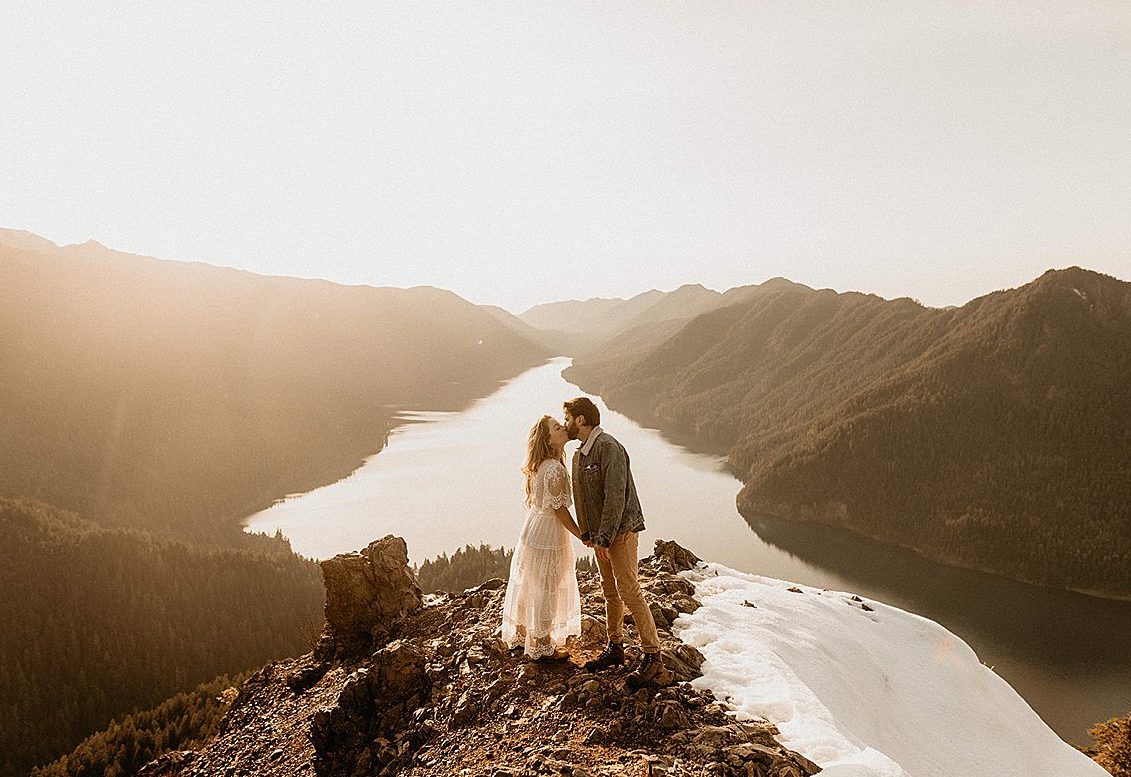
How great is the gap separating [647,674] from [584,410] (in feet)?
11.6

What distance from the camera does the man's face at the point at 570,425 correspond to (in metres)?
8.84

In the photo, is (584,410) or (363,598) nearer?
(584,410)

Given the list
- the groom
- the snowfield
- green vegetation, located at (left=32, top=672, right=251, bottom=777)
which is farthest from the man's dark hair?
green vegetation, located at (left=32, top=672, right=251, bottom=777)

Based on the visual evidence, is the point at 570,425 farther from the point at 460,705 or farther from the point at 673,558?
the point at 673,558

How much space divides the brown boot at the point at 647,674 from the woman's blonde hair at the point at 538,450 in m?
2.72

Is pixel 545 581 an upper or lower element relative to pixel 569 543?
lower

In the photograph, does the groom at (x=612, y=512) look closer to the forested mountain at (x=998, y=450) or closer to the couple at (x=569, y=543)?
the couple at (x=569, y=543)

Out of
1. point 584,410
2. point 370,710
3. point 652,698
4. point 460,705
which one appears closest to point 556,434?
point 584,410

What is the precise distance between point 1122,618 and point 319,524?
125 m

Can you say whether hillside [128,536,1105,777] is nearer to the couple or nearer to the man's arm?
the couple

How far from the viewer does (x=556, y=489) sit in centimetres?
920

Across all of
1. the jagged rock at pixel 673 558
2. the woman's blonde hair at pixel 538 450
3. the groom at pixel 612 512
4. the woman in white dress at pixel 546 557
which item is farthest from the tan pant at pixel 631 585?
the jagged rock at pixel 673 558

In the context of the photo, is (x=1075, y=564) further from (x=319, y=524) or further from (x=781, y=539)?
(x=319, y=524)

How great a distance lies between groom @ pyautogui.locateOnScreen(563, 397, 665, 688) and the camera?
829 cm
